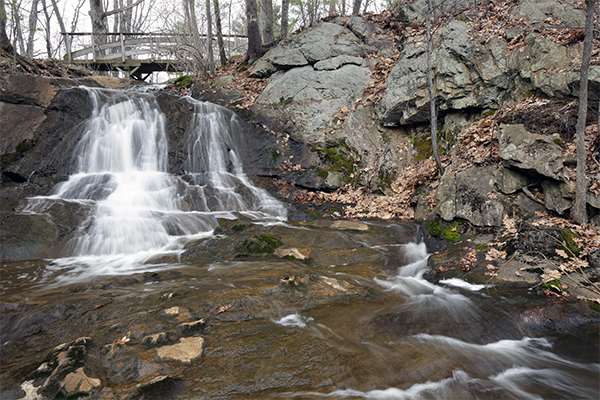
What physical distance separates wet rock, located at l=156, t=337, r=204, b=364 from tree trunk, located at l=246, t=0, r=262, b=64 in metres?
14.5

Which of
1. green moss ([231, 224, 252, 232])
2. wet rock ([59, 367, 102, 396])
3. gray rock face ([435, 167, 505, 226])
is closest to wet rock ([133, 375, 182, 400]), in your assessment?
wet rock ([59, 367, 102, 396])

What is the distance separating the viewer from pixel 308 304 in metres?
4.67

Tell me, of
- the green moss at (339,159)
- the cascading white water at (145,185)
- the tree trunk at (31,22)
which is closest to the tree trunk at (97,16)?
the tree trunk at (31,22)

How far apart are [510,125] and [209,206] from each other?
312 inches

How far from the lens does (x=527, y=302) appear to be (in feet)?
14.9

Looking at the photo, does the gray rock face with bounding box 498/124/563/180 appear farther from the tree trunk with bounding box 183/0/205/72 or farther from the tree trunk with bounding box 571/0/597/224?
the tree trunk with bounding box 183/0/205/72

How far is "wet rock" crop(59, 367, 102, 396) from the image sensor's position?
2819 mm

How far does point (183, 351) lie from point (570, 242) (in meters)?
5.96

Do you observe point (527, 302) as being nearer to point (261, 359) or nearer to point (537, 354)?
point (537, 354)

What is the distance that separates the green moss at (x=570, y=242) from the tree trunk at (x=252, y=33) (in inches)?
552

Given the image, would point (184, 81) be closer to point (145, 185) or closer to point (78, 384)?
point (145, 185)

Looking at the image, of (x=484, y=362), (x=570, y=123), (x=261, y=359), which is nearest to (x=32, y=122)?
(x=261, y=359)

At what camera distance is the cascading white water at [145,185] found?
732 centimetres

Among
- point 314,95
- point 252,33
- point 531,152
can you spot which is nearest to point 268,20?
point 252,33
